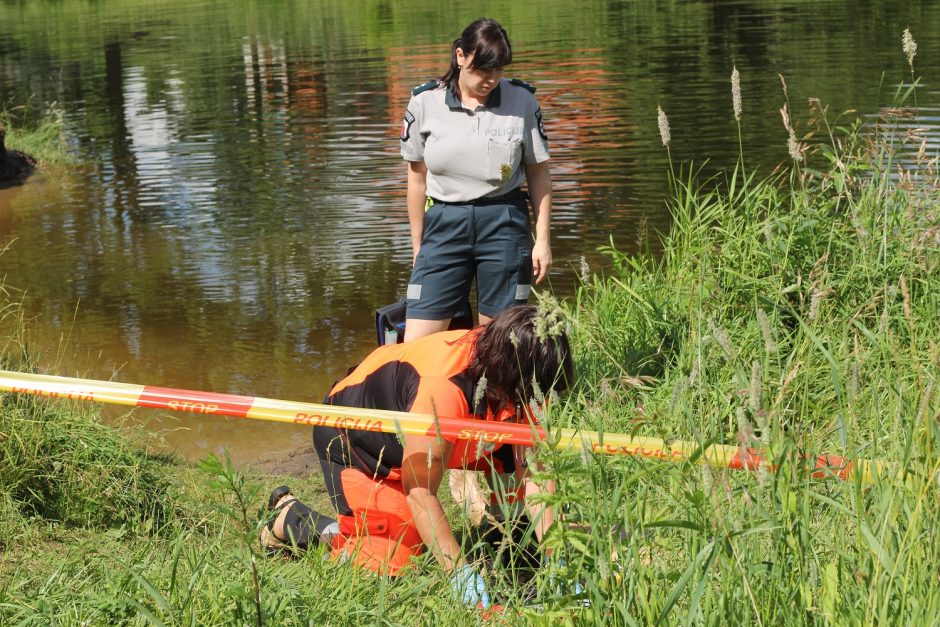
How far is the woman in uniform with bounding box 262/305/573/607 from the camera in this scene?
3141 millimetres

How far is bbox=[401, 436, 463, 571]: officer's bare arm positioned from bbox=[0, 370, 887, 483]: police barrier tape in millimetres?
53

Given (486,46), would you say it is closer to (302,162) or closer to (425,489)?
(425,489)

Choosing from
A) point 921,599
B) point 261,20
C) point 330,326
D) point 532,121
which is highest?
point 261,20

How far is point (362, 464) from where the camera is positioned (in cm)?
363

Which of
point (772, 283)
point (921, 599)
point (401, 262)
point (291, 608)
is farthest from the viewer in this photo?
point (401, 262)

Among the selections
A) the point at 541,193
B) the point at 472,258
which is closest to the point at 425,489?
the point at 472,258

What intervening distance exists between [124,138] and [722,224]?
1115cm

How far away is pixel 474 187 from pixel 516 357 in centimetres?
147

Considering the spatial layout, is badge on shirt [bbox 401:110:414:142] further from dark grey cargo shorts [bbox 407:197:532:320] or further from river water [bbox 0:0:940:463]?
river water [bbox 0:0:940:463]

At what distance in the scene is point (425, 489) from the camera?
3.22 metres

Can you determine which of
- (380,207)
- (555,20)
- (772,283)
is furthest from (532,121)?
A: (555,20)

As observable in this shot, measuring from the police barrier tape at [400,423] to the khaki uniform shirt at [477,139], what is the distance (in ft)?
3.88

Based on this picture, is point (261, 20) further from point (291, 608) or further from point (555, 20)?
point (291, 608)

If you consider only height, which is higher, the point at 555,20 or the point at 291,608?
the point at 555,20
